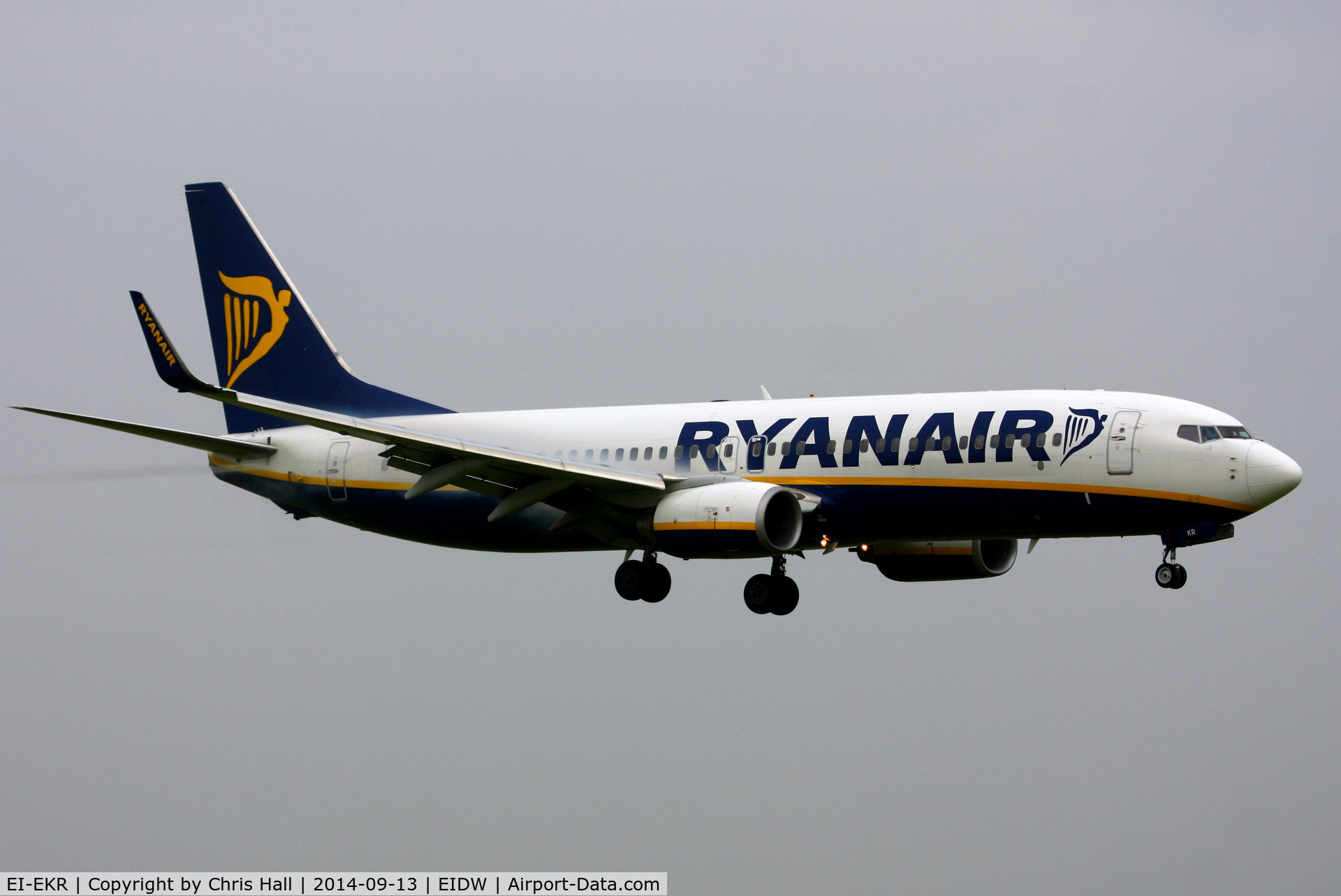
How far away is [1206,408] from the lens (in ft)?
114

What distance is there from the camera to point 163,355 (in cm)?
3312

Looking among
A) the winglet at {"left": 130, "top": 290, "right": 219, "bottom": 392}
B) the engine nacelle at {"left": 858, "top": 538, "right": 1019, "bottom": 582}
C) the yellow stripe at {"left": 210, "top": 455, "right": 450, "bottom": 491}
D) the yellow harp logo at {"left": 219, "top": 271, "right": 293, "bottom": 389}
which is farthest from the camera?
the yellow harp logo at {"left": 219, "top": 271, "right": 293, "bottom": 389}

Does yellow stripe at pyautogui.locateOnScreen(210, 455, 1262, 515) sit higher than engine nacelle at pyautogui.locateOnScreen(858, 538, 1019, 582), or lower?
lower

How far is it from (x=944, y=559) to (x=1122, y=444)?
8423 mm

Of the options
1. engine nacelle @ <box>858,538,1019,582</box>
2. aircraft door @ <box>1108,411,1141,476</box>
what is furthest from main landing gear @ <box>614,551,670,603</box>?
aircraft door @ <box>1108,411,1141,476</box>

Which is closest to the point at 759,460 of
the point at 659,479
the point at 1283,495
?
the point at 659,479

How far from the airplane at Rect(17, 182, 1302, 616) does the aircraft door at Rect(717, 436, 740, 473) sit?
0.04 metres

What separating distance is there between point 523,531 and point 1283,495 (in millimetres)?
17786

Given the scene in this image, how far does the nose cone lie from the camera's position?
1312 inches

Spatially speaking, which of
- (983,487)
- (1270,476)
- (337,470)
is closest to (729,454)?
(983,487)

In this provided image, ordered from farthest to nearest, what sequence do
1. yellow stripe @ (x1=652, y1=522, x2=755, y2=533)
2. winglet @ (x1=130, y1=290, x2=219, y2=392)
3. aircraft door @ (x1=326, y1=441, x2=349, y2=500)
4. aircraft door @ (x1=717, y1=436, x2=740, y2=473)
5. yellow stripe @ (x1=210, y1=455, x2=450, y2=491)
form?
aircraft door @ (x1=326, y1=441, x2=349, y2=500) → yellow stripe @ (x1=210, y1=455, x2=450, y2=491) → aircraft door @ (x1=717, y1=436, x2=740, y2=473) → yellow stripe @ (x1=652, y1=522, x2=755, y2=533) → winglet @ (x1=130, y1=290, x2=219, y2=392)

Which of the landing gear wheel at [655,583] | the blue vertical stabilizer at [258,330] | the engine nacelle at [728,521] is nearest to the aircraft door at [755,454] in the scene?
the engine nacelle at [728,521]

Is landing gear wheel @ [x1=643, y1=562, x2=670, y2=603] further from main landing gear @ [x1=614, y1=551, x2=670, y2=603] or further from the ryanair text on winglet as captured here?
the ryanair text on winglet

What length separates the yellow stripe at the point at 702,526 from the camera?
3503 centimetres
